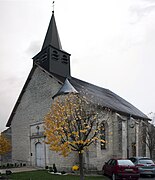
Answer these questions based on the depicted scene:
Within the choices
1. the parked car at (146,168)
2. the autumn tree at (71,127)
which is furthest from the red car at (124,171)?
the parked car at (146,168)

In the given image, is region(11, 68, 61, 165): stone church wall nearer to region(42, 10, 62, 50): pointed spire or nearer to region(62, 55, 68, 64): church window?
region(62, 55, 68, 64): church window

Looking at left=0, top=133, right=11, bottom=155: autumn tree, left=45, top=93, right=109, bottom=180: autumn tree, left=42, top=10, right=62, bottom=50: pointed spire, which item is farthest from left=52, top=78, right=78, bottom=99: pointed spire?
left=0, top=133, right=11, bottom=155: autumn tree

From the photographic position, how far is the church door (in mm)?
21914

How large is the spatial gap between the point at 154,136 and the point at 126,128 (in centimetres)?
418

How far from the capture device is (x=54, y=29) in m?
26.6

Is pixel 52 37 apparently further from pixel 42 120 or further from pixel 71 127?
pixel 71 127

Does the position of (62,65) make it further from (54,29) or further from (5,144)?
(5,144)

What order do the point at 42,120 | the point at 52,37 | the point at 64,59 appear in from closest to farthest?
the point at 42,120 < the point at 64,59 < the point at 52,37

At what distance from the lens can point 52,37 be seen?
83.6 feet

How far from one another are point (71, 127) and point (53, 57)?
12179mm

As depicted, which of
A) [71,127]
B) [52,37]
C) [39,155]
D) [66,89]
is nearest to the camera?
[71,127]

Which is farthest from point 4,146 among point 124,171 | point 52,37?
point 124,171

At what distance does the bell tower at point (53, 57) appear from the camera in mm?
23219

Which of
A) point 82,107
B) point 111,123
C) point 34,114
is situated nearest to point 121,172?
point 82,107
